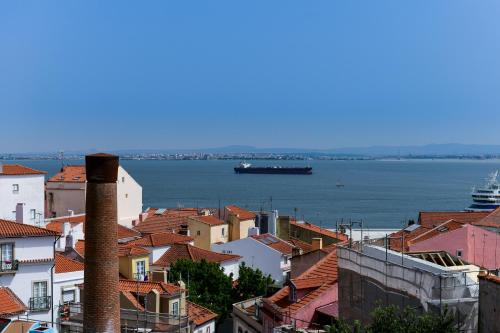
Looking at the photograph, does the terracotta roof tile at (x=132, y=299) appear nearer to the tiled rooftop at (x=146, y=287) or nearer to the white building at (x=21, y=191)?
the tiled rooftop at (x=146, y=287)

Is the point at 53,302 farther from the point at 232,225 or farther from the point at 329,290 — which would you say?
the point at 232,225

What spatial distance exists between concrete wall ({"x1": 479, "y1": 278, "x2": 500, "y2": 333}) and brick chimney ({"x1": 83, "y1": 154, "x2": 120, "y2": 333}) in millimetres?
10548

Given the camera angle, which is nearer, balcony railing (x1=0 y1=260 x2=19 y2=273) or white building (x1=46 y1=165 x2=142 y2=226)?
balcony railing (x1=0 y1=260 x2=19 y2=273)

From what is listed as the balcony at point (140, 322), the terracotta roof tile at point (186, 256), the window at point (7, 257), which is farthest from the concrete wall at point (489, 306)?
the terracotta roof tile at point (186, 256)

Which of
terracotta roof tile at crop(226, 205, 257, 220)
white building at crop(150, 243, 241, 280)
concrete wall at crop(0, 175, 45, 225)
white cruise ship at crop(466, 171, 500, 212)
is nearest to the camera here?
white building at crop(150, 243, 241, 280)

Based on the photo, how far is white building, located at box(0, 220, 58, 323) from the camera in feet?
83.6

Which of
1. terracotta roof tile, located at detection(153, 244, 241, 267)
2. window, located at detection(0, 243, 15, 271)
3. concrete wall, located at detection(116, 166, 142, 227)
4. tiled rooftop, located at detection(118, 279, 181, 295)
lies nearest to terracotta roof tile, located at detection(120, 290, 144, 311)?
tiled rooftop, located at detection(118, 279, 181, 295)

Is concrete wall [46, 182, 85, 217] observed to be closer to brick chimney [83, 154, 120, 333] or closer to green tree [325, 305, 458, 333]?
brick chimney [83, 154, 120, 333]

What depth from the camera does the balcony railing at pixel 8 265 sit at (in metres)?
25.4

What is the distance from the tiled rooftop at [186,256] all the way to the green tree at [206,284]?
14.8 ft

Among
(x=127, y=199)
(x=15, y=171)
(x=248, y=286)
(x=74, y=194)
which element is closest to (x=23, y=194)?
(x=15, y=171)

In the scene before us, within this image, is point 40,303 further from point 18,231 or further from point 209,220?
point 209,220

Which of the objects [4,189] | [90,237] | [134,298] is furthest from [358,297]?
[4,189]

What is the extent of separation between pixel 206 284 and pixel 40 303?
10.7m
